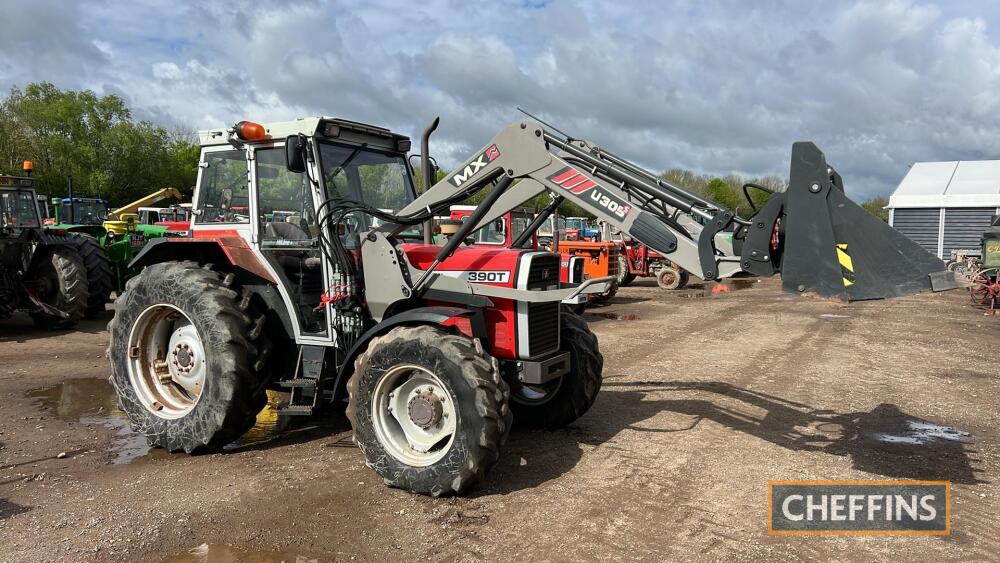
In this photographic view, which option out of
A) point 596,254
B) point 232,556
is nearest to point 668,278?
point 596,254

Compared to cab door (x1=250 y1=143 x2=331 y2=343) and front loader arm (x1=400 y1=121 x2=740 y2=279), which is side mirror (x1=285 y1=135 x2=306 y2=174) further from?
front loader arm (x1=400 y1=121 x2=740 y2=279)

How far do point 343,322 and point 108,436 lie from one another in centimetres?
258

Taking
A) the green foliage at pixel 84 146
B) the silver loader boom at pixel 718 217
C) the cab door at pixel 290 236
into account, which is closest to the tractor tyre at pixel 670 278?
the silver loader boom at pixel 718 217

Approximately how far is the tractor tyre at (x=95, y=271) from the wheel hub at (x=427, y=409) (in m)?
9.69

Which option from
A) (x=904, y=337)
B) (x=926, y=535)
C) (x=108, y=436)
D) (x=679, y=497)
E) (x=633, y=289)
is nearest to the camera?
(x=926, y=535)

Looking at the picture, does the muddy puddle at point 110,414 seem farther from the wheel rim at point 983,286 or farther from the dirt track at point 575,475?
the wheel rim at point 983,286

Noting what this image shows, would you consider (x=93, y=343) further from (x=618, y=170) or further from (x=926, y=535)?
(x=926, y=535)

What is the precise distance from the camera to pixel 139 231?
625 inches

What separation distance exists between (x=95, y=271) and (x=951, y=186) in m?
31.9

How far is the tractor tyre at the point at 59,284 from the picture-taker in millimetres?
11516

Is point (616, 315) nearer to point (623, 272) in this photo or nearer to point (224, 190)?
point (623, 272)

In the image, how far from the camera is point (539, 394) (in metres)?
6.17

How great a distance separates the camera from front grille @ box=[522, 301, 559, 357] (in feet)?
16.8

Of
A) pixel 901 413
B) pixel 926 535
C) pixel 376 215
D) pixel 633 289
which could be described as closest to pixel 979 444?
pixel 901 413
